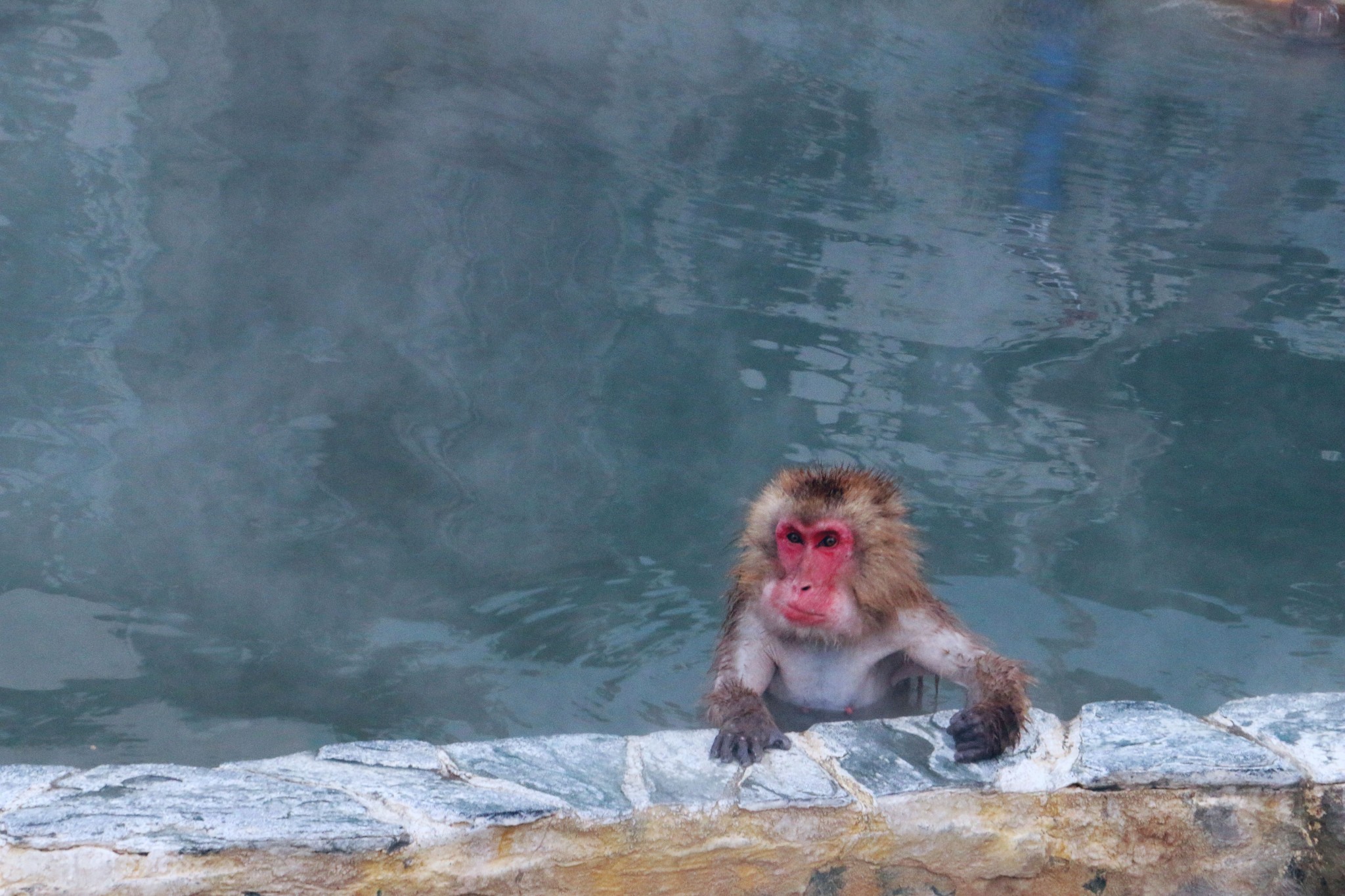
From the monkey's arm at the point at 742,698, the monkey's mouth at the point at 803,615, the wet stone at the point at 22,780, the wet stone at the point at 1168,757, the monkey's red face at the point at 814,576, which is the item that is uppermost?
the monkey's red face at the point at 814,576

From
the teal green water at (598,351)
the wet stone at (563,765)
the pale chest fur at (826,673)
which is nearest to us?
the wet stone at (563,765)

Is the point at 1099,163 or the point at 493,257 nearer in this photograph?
the point at 493,257

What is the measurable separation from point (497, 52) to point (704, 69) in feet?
4.65

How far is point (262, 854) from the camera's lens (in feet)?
6.77

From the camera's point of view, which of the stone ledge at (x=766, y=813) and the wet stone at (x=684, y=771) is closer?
the stone ledge at (x=766, y=813)

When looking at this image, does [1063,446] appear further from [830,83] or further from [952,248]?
[830,83]

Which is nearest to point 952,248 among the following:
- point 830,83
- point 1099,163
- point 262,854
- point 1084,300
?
point 1084,300

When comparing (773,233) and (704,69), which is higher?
(704,69)

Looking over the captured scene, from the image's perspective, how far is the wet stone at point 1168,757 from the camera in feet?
7.89

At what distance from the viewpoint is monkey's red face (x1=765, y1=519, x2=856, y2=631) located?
299 cm

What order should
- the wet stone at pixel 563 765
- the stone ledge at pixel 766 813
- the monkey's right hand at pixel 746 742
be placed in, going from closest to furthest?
the stone ledge at pixel 766 813 → the wet stone at pixel 563 765 → the monkey's right hand at pixel 746 742

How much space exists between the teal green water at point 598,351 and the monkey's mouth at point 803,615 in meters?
1.33

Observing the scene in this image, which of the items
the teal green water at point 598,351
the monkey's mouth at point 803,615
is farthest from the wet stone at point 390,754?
the teal green water at point 598,351

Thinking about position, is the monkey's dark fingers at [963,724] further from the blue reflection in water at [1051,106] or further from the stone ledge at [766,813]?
the blue reflection in water at [1051,106]
